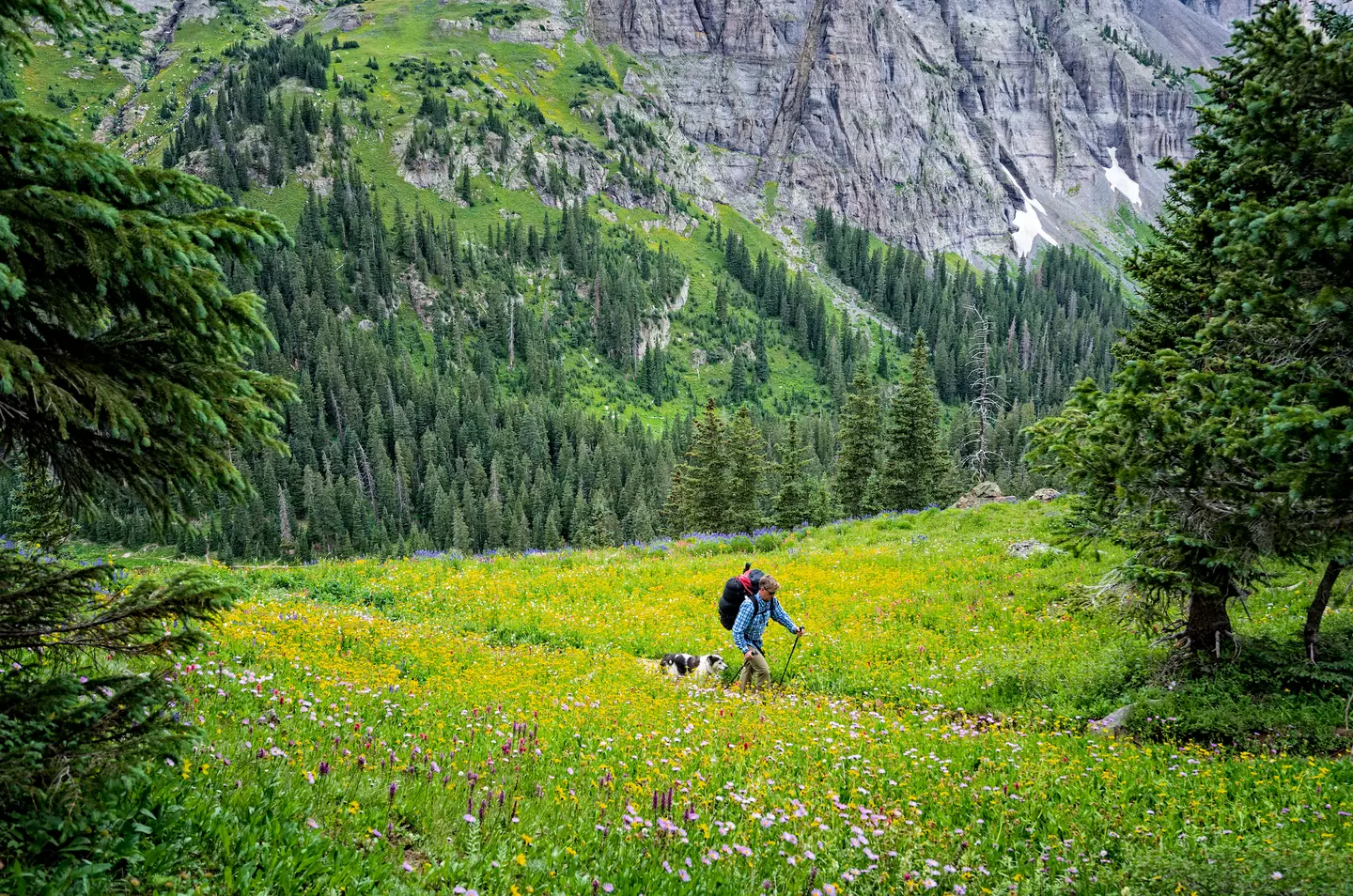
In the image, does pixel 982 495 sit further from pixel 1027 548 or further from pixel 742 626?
pixel 742 626

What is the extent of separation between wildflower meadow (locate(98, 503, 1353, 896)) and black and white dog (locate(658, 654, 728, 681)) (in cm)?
80

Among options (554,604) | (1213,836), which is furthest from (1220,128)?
(554,604)

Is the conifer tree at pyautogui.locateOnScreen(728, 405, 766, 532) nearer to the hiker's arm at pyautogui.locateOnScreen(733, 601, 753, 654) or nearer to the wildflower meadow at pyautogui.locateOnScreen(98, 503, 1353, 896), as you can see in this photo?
the wildflower meadow at pyautogui.locateOnScreen(98, 503, 1353, 896)

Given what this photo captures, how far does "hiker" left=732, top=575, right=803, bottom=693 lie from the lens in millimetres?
12047

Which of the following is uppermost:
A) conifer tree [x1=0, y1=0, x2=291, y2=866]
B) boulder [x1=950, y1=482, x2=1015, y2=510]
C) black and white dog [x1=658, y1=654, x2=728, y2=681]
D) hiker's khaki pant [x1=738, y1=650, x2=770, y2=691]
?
conifer tree [x1=0, y1=0, x2=291, y2=866]

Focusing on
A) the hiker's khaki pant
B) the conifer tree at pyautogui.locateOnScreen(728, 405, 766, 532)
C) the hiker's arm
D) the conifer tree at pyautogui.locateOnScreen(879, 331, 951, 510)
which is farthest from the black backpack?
the conifer tree at pyautogui.locateOnScreen(728, 405, 766, 532)

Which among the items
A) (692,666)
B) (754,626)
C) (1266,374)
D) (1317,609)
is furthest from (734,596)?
(1317,609)

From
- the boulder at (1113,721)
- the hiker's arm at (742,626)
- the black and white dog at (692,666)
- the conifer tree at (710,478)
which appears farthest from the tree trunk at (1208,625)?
the conifer tree at (710,478)

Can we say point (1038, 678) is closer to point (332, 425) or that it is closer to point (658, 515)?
point (658, 515)

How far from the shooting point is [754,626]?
12383 millimetres

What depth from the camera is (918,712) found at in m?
11.2

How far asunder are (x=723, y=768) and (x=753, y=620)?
15.8 ft

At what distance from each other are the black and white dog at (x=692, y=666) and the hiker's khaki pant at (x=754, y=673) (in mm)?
639

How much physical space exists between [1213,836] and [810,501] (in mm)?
52487
